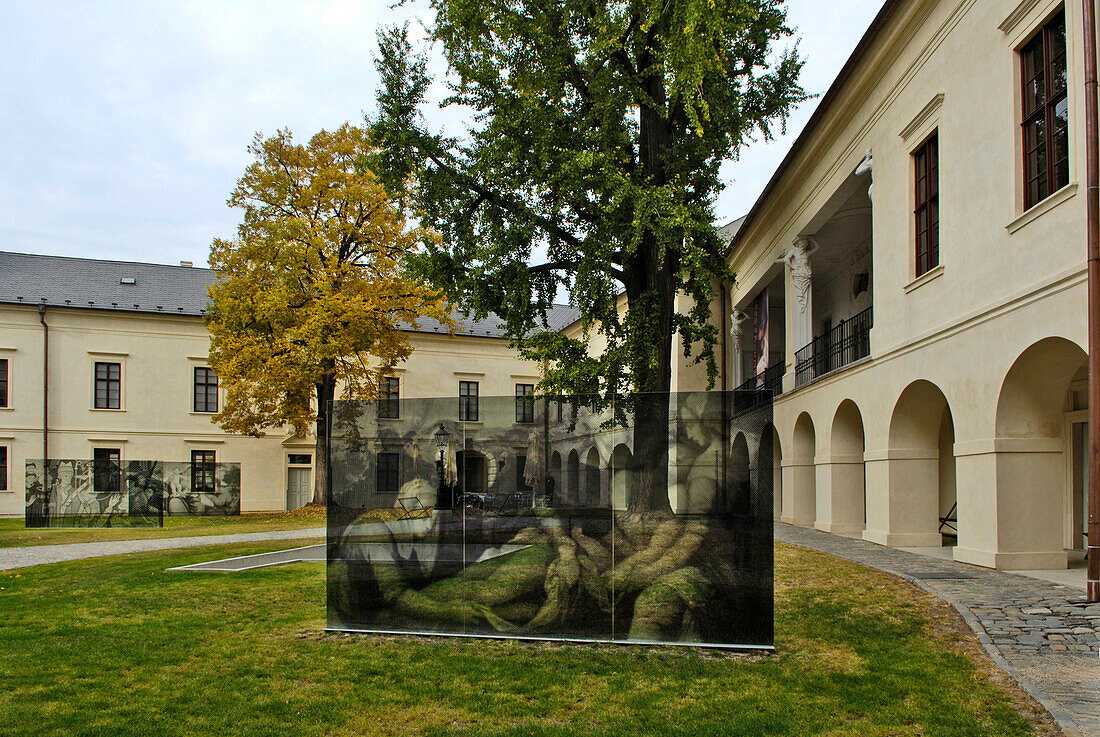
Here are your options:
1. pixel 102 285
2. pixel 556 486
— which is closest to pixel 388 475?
pixel 556 486

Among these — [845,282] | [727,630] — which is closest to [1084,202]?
[727,630]

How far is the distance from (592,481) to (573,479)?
0.63 ft

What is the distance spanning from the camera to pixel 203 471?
38.2m

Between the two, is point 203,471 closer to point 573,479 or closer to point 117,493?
point 117,493

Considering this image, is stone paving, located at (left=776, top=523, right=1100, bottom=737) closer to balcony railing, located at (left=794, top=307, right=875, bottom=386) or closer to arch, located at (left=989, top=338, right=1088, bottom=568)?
arch, located at (left=989, top=338, right=1088, bottom=568)

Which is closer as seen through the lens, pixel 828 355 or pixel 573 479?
pixel 573 479

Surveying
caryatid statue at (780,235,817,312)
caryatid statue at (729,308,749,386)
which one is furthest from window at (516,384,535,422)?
caryatid statue at (729,308,749,386)

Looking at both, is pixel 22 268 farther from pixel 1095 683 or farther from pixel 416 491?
pixel 1095 683

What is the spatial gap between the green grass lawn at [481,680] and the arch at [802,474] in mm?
12701

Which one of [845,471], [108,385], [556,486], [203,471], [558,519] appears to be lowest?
[203,471]

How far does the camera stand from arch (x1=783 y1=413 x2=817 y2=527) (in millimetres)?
22469

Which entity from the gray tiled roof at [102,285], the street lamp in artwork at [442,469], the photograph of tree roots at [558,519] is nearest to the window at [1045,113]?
the photograph of tree roots at [558,519]

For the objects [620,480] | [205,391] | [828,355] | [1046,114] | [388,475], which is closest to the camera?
[620,480]

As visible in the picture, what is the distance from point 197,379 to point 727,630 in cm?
3733
